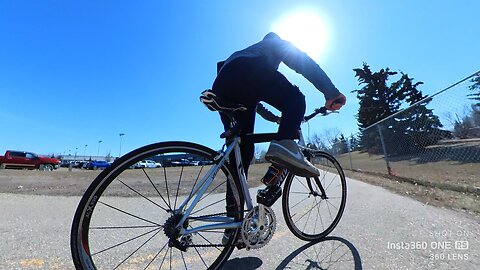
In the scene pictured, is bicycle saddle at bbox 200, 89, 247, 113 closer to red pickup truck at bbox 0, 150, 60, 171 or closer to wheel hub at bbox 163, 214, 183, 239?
wheel hub at bbox 163, 214, 183, 239

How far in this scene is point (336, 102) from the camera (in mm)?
2117

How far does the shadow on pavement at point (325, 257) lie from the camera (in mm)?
1872

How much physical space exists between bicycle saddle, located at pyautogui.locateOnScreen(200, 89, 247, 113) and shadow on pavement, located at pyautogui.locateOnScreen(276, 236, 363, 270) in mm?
1123

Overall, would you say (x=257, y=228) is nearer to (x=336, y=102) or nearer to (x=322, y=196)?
(x=336, y=102)

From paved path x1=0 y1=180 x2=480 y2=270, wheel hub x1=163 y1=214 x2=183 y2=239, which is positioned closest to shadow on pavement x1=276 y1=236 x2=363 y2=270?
paved path x1=0 y1=180 x2=480 y2=270

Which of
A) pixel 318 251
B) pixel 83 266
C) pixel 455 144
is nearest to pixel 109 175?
pixel 83 266

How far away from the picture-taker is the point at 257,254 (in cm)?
211

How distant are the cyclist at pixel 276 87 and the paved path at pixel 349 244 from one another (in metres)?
0.59

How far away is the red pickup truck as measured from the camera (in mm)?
Result: 29375

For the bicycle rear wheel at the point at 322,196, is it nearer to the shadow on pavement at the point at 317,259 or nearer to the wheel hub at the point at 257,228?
the shadow on pavement at the point at 317,259

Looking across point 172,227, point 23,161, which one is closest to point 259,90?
point 172,227

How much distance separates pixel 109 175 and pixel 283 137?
1.19 m

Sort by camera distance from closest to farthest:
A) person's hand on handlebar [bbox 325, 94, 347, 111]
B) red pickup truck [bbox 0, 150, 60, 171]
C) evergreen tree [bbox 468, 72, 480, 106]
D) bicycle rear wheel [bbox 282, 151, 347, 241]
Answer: person's hand on handlebar [bbox 325, 94, 347, 111]
bicycle rear wheel [bbox 282, 151, 347, 241]
evergreen tree [bbox 468, 72, 480, 106]
red pickup truck [bbox 0, 150, 60, 171]

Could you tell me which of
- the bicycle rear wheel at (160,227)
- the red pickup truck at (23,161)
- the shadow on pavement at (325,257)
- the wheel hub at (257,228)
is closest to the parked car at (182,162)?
the bicycle rear wheel at (160,227)
